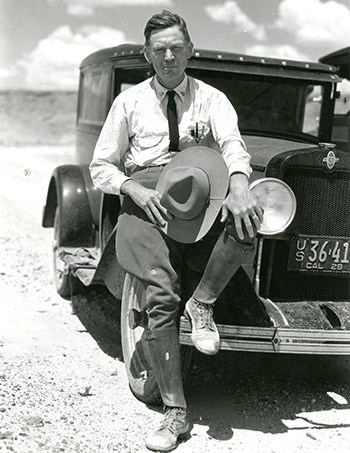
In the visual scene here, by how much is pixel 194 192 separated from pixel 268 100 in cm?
183

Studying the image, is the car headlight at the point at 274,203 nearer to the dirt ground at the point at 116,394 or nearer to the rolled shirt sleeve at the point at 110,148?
the rolled shirt sleeve at the point at 110,148

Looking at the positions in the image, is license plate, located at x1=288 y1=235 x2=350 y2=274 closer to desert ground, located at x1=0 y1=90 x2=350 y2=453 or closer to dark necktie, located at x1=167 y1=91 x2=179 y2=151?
desert ground, located at x1=0 y1=90 x2=350 y2=453

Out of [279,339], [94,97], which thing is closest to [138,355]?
[279,339]

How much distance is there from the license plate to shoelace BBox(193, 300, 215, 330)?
2.49 feet

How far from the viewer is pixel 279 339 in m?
2.95

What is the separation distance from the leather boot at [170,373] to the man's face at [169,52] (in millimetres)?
1203

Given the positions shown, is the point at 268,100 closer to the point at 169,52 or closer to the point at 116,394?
the point at 169,52

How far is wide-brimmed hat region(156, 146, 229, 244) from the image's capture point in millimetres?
2797

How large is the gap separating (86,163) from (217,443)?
119 inches

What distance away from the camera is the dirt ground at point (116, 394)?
2828mm

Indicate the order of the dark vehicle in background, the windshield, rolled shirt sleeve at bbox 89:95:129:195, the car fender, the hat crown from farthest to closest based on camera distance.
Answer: the dark vehicle in background
the car fender
the windshield
rolled shirt sleeve at bbox 89:95:129:195
the hat crown

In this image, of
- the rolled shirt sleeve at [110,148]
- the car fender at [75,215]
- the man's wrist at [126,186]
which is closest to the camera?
the man's wrist at [126,186]

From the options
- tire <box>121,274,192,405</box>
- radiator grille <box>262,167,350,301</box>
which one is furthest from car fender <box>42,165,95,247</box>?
radiator grille <box>262,167,350,301</box>

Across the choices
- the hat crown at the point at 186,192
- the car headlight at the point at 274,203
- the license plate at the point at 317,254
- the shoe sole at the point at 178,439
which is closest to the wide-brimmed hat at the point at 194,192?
the hat crown at the point at 186,192
